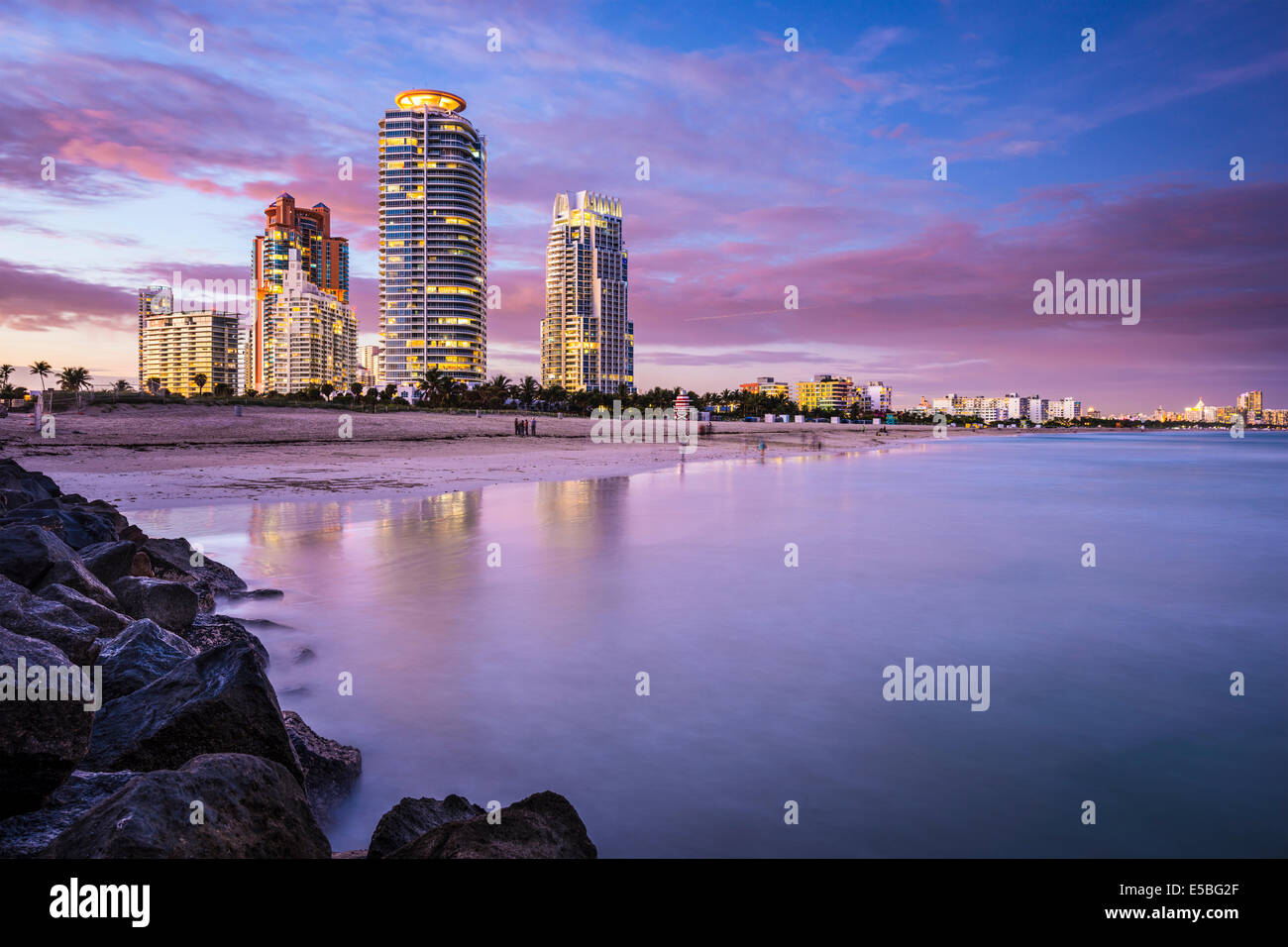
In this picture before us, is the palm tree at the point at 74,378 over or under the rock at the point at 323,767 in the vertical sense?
over

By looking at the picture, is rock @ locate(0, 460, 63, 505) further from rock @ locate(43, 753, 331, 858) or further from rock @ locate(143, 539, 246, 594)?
rock @ locate(43, 753, 331, 858)

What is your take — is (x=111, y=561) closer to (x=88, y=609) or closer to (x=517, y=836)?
(x=88, y=609)

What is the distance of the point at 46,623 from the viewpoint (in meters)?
5.48

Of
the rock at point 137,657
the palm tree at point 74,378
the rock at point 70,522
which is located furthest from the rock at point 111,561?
the palm tree at point 74,378

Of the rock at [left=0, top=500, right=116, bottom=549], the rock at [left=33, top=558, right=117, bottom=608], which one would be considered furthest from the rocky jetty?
the rock at [left=0, top=500, right=116, bottom=549]

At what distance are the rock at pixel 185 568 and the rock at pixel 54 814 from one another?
6.49 metres

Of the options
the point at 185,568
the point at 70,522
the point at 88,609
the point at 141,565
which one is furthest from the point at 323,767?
the point at 70,522

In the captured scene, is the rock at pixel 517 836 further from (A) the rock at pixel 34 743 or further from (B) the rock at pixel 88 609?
(B) the rock at pixel 88 609

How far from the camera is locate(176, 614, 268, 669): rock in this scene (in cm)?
789

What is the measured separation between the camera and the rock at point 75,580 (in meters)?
7.57

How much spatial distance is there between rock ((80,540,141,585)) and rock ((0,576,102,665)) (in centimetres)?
338

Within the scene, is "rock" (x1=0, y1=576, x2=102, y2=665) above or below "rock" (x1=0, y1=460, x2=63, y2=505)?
below

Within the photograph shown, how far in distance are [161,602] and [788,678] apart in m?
7.01
